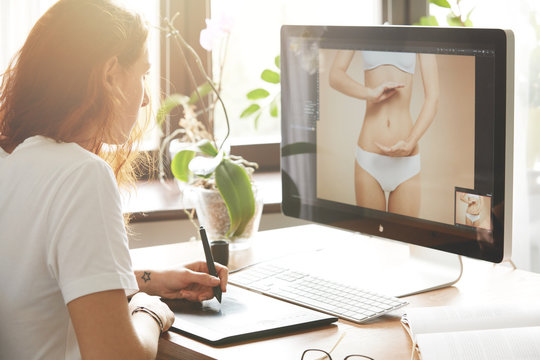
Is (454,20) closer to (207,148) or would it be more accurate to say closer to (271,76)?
(271,76)

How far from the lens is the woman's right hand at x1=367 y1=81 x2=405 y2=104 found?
1.31 metres

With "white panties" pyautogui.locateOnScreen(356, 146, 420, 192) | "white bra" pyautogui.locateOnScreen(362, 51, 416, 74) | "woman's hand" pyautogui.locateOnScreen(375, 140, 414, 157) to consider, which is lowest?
"white panties" pyautogui.locateOnScreen(356, 146, 420, 192)

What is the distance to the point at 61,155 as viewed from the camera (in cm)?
103

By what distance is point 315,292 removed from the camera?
1323 millimetres

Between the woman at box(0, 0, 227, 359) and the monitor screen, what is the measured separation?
41 cm

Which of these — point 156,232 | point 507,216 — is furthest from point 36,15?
point 507,216

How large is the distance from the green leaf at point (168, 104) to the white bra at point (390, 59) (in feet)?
2.86

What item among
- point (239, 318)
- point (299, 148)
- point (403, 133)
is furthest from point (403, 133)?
point (239, 318)

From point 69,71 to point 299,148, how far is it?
0.59m

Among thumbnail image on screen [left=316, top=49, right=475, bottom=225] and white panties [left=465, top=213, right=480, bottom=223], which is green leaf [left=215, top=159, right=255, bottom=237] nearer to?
thumbnail image on screen [left=316, top=49, right=475, bottom=225]

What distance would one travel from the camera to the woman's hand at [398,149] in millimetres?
1310

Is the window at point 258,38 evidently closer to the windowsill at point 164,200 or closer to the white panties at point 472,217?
the windowsill at point 164,200

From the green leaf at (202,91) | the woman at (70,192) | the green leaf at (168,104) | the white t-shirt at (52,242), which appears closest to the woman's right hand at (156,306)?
the woman at (70,192)

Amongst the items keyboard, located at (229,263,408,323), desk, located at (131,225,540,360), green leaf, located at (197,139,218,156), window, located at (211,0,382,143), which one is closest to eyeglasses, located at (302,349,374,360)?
desk, located at (131,225,540,360)
